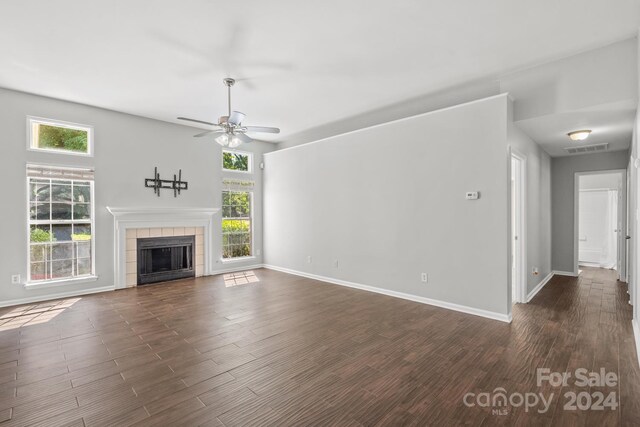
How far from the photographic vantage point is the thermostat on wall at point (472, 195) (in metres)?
4.02

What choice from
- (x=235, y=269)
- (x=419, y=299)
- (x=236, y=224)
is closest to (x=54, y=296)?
(x=235, y=269)

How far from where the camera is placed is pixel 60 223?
16.5ft

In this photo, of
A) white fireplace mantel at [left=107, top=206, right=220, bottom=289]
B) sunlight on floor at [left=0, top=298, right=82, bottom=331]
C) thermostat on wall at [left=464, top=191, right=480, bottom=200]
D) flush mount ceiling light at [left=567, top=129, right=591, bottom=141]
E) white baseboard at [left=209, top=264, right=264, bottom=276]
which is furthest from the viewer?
white baseboard at [left=209, top=264, right=264, bottom=276]

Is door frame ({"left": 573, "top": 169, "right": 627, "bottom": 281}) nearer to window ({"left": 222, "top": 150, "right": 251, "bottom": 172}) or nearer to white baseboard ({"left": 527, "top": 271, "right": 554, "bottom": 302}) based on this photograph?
white baseboard ({"left": 527, "top": 271, "right": 554, "bottom": 302})

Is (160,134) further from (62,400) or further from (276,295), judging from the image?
(62,400)

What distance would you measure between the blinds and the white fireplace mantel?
2.08 ft

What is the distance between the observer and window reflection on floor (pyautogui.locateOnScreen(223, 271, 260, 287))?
19.4 ft

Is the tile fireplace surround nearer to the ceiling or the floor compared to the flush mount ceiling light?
nearer to the floor

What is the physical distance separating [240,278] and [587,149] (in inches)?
273

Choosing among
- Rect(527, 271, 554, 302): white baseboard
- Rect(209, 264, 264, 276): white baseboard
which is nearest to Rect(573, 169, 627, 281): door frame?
Rect(527, 271, 554, 302): white baseboard

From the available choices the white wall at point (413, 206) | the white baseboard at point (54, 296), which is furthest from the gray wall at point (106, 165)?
the white wall at point (413, 206)

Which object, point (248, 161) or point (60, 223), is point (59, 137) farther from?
point (248, 161)

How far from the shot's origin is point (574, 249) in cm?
625

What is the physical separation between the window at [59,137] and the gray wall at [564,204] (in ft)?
29.2
